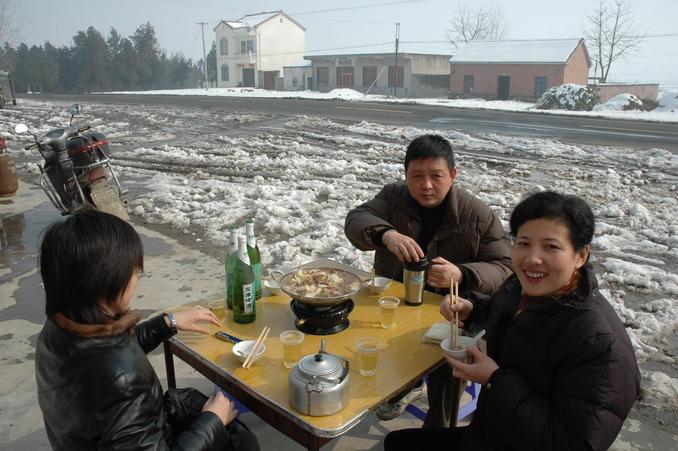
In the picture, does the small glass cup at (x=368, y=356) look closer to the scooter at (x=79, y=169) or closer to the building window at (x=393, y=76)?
the scooter at (x=79, y=169)

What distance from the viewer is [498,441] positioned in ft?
6.01

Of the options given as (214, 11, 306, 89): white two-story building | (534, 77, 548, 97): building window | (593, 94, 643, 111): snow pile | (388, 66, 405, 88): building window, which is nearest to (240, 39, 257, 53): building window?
(214, 11, 306, 89): white two-story building

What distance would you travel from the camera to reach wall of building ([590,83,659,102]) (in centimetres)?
3341

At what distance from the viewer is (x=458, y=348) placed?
2068mm

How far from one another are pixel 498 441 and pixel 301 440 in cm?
74

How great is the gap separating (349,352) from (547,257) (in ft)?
3.13

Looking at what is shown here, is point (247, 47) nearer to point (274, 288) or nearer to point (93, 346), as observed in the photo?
point (274, 288)

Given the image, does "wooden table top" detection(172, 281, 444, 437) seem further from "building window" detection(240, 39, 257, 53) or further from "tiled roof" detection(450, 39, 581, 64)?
"building window" detection(240, 39, 257, 53)

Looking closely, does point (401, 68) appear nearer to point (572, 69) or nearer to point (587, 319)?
point (572, 69)

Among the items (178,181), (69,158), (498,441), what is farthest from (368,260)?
(178,181)

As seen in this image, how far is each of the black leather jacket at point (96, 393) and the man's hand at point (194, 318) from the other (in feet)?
2.14

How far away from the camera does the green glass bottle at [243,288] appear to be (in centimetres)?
244

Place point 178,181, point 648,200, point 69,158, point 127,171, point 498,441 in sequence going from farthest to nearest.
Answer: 1. point 127,171
2. point 178,181
3. point 648,200
4. point 69,158
5. point 498,441

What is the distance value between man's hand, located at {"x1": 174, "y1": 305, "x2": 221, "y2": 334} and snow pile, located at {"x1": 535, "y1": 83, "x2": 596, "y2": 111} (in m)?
28.8
